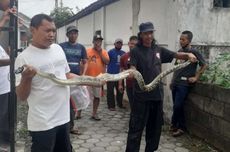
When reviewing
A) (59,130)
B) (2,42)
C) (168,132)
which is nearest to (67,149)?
(59,130)

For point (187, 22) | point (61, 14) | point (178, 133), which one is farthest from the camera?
point (61, 14)

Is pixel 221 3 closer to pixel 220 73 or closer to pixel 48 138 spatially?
pixel 220 73

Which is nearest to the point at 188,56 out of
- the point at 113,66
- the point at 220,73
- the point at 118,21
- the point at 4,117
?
the point at 220,73

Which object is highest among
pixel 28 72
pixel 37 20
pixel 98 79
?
pixel 37 20

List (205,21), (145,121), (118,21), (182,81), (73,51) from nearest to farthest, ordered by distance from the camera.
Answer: (145,121) < (182,81) < (73,51) < (205,21) < (118,21)

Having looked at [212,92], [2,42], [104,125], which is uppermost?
[2,42]

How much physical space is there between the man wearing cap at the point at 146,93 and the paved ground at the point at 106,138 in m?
0.90

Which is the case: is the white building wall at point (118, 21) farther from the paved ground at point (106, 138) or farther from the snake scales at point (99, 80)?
the snake scales at point (99, 80)

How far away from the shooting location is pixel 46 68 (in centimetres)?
289

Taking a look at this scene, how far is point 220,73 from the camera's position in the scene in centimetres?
536

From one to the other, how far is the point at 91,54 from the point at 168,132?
2623 millimetres

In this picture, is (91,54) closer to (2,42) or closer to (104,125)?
(104,125)

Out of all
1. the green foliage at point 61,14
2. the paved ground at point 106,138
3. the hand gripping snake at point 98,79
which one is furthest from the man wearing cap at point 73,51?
the green foliage at point 61,14

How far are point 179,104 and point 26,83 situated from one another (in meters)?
3.73
